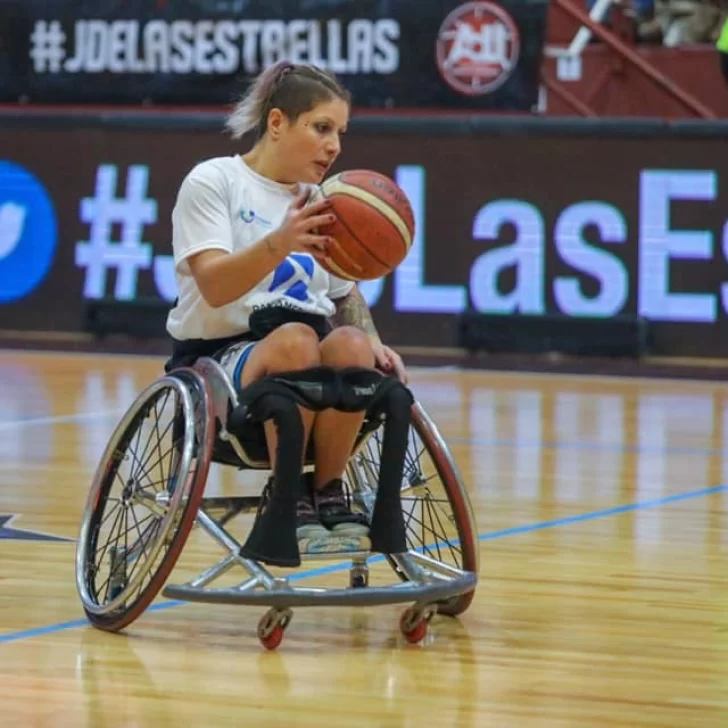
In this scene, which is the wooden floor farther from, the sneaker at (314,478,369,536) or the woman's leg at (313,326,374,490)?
the woman's leg at (313,326,374,490)

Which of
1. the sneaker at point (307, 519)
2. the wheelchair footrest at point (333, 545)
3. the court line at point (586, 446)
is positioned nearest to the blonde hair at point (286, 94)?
the sneaker at point (307, 519)

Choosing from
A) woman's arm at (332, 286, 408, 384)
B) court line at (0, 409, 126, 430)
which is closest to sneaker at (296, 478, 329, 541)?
woman's arm at (332, 286, 408, 384)

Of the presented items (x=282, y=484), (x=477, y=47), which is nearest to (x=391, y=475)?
(x=282, y=484)

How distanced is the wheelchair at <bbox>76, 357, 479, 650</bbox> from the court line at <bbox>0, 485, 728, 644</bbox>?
0.10 m

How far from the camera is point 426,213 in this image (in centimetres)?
1137

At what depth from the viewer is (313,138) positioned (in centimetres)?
429

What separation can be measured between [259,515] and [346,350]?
0.39 m

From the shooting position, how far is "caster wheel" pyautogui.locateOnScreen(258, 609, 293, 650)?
13.2 feet

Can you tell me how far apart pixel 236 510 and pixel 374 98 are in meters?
7.37

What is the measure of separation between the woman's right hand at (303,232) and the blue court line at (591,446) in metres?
3.89

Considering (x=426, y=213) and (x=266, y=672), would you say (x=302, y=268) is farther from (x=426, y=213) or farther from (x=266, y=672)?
(x=426, y=213)

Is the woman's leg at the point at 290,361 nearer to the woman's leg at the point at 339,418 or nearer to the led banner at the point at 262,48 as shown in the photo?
the woman's leg at the point at 339,418

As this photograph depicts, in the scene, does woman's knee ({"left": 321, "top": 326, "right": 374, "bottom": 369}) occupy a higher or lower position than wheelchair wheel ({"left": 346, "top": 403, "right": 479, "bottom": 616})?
higher

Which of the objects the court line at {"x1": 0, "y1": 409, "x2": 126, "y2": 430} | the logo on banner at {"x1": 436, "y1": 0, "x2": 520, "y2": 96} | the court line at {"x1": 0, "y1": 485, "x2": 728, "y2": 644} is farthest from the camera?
the logo on banner at {"x1": 436, "y1": 0, "x2": 520, "y2": 96}
